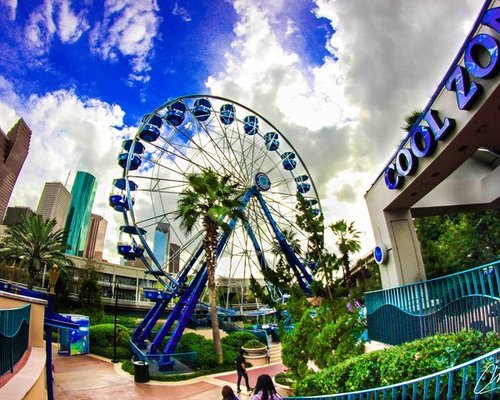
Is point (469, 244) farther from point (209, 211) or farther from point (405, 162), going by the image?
point (209, 211)

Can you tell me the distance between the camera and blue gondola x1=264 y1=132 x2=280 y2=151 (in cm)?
3127

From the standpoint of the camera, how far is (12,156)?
446 ft

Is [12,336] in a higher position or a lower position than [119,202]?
lower

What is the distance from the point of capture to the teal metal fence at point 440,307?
648cm

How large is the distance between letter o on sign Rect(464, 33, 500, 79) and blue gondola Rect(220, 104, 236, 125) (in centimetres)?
2177

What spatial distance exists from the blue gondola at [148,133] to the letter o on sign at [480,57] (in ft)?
65.3

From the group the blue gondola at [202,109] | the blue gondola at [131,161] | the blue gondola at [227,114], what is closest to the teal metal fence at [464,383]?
the blue gondola at [131,161]

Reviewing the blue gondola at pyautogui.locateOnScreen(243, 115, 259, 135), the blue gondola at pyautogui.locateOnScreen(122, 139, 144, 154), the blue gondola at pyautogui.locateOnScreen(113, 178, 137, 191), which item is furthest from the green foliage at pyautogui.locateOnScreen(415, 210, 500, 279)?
the blue gondola at pyautogui.locateOnScreen(122, 139, 144, 154)

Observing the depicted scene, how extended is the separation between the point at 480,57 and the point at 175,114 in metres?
20.2

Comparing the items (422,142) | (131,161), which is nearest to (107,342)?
(131,161)

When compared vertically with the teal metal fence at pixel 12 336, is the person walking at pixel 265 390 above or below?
below

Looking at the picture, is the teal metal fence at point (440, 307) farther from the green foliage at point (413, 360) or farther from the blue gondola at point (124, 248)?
the blue gondola at point (124, 248)

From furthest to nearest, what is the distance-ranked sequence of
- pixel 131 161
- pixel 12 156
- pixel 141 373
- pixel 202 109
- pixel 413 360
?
pixel 12 156, pixel 202 109, pixel 131 161, pixel 141 373, pixel 413 360

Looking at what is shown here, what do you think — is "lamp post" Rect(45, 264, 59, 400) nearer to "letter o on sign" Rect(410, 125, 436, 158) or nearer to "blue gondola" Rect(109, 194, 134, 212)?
"letter o on sign" Rect(410, 125, 436, 158)
